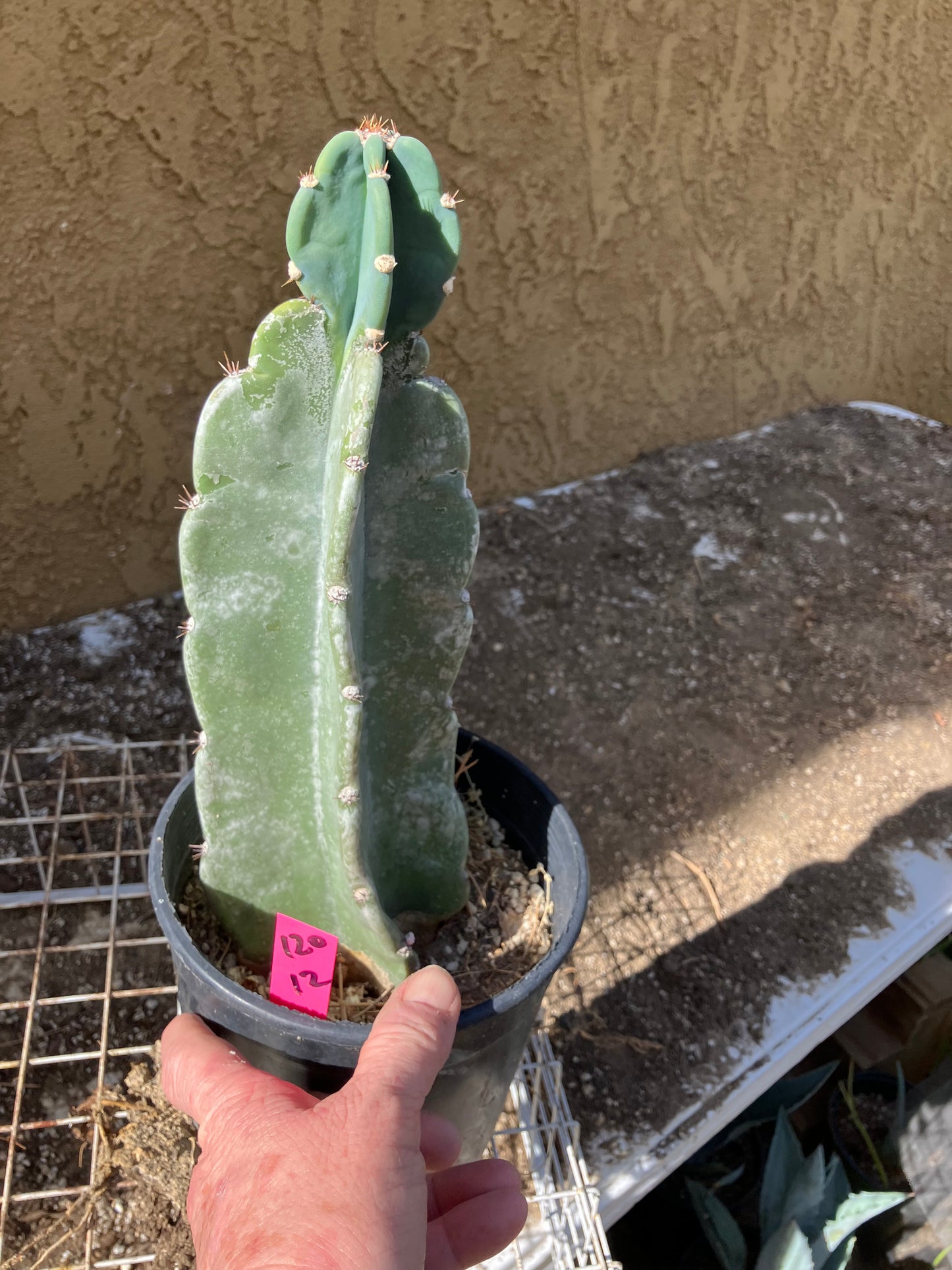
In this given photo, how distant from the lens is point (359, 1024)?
0.76 m

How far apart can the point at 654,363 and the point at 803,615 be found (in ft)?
2.70

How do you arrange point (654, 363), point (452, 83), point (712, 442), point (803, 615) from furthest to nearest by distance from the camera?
point (712, 442)
point (654, 363)
point (803, 615)
point (452, 83)

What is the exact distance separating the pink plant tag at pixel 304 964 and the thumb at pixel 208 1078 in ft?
0.22

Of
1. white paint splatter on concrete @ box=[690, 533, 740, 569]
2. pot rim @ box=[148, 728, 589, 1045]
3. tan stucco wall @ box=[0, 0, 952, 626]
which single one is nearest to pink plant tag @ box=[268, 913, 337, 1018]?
pot rim @ box=[148, 728, 589, 1045]

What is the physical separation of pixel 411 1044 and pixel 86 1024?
71 cm

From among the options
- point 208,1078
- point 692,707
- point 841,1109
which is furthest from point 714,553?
point 208,1078

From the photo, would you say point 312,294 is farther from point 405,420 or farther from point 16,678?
point 16,678

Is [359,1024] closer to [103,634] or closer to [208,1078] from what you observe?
[208,1078]

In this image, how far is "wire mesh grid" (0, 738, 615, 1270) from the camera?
941mm

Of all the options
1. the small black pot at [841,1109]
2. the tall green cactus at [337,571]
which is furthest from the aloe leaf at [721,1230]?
the tall green cactus at [337,571]

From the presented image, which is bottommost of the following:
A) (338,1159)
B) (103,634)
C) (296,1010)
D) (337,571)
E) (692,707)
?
(692,707)

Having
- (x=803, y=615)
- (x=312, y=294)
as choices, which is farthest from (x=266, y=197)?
(x=803, y=615)

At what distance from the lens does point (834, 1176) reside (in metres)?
1.21

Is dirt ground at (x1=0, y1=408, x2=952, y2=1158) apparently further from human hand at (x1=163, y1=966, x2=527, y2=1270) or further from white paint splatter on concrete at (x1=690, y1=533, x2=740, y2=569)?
human hand at (x1=163, y1=966, x2=527, y2=1270)
